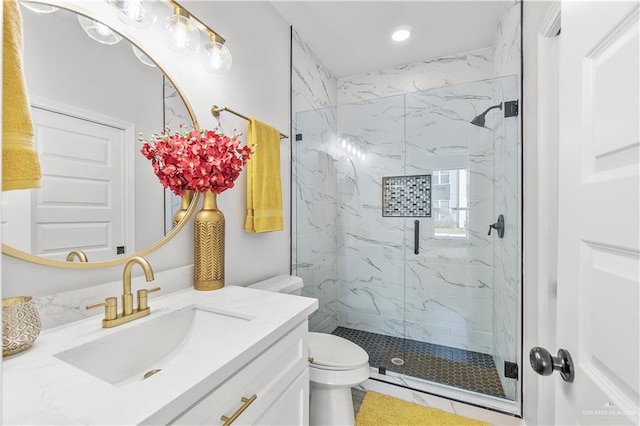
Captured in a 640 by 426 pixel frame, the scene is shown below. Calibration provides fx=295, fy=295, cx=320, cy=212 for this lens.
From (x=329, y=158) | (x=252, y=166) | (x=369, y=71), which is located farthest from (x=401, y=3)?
(x=252, y=166)

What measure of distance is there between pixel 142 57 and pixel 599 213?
1455 millimetres

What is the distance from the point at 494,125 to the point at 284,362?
2031 millimetres

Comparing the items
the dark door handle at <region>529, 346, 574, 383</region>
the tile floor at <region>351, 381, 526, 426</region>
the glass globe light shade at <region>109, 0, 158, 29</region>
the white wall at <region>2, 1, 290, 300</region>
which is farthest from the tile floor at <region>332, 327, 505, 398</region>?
the glass globe light shade at <region>109, 0, 158, 29</region>

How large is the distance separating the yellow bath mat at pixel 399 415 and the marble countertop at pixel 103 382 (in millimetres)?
1092

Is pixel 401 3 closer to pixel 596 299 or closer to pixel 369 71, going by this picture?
pixel 369 71

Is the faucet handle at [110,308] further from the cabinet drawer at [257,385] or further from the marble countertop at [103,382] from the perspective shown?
the cabinet drawer at [257,385]

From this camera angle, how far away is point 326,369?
1.42 metres

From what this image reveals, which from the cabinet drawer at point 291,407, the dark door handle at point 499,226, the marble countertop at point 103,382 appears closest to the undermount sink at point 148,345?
the marble countertop at point 103,382

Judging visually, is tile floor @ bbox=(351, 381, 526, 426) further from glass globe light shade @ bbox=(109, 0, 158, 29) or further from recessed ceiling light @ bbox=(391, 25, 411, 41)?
recessed ceiling light @ bbox=(391, 25, 411, 41)

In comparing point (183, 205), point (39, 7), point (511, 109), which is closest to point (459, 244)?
point (511, 109)

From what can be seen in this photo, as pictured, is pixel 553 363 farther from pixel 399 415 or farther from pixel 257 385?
pixel 399 415

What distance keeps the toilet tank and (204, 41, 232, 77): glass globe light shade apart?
111 centimetres

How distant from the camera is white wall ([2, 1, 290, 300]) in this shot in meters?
0.93

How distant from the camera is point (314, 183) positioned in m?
2.46
